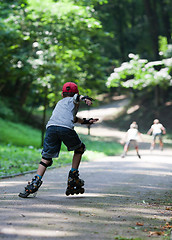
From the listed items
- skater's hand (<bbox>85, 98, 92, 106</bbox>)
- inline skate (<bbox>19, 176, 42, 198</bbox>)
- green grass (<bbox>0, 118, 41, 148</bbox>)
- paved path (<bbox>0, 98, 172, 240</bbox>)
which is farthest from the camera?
green grass (<bbox>0, 118, 41, 148</bbox>)

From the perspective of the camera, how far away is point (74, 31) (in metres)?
18.8

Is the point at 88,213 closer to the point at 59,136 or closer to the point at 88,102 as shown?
the point at 59,136

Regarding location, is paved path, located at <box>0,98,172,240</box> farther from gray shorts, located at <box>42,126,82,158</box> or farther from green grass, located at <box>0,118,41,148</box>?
green grass, located at <box>0,118,41,148</box>

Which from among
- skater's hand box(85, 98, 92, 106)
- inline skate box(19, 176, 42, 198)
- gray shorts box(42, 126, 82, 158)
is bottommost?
inline skate box(19, 176, 42, 198)

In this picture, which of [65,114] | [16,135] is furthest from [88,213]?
[16,135]

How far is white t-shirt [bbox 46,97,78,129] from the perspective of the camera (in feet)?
19.8

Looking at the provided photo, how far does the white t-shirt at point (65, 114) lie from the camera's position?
6.05 meters

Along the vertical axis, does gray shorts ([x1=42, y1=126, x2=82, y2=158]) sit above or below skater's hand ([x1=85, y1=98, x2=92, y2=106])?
below

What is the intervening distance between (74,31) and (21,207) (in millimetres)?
14625

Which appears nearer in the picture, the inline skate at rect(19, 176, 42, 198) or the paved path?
the paved path

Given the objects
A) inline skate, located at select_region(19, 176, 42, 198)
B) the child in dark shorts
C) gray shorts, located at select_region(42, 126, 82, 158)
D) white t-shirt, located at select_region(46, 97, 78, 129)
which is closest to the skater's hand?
the child in dark shorts

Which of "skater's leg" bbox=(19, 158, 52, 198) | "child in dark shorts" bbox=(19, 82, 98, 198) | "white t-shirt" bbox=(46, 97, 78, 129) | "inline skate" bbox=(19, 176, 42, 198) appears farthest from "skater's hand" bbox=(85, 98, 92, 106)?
"inline skate" bbox=(19, 176, 42, 198)

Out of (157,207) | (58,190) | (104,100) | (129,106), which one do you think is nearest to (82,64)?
(58,190)

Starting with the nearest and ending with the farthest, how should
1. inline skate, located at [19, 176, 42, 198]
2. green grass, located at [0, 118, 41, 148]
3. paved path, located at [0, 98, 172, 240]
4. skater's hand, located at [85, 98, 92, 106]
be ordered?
paved path, located at [0, 98, 172, 240], skater's hand, located at [85, 98, 92, 106], inline skate, located at [19, 176, 42, 198], green grass, located at [0, 118, 41, 148]
